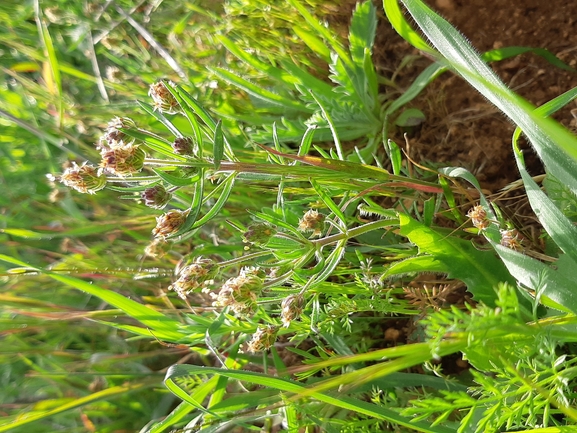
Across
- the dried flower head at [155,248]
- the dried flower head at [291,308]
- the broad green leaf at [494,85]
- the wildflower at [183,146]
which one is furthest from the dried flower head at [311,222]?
the dried flower head at [155,248]

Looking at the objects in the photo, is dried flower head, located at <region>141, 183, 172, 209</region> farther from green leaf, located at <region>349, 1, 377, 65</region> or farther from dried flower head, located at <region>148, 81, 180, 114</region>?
green leaf, located at <region>349, 1, 377, 65</region>

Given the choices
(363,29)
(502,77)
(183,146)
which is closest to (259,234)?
(183,146)

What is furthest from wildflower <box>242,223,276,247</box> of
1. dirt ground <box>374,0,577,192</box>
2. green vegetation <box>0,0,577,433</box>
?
dirt ground <box>374,0,577,192</box>

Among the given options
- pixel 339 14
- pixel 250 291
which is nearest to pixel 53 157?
pixel 339 14

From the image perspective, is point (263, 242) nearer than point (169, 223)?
No

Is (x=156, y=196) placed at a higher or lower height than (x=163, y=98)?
lower

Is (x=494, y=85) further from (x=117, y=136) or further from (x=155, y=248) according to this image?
(x=155, y=248)

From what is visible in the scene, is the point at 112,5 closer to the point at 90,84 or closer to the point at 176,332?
the point at 90,84
